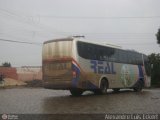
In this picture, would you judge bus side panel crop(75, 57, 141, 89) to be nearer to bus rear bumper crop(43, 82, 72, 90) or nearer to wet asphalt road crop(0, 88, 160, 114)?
bus rear bumper crop(43, 82, 72, 90)

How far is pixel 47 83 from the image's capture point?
2061cm

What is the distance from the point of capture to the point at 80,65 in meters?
20.3

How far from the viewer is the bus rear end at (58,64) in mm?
19953

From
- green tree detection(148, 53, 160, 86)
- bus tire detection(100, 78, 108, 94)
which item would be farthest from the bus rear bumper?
green tree detection(148, 53, 160, 86)

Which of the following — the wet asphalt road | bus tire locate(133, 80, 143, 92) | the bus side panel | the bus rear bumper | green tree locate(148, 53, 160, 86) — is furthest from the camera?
green tree locate(148, 53, 160, 86)

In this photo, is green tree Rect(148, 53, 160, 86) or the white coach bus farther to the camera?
green tree Rect(148, 53, 160, 86)

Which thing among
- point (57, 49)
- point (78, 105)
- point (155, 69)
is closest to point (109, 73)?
point (57, 49)

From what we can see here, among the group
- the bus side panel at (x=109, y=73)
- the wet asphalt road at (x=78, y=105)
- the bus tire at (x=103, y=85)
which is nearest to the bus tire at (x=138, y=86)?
the bus side panel at (x=109, y=73)

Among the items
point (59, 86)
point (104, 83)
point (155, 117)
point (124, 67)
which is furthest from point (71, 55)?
point (155, 117)

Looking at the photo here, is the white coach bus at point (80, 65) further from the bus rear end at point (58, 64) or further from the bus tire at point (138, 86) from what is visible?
the bus tire at point (138, 86)

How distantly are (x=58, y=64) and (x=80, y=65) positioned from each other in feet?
4.06

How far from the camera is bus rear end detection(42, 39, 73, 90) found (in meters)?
20.0

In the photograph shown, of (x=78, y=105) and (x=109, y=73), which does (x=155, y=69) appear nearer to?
(x=109, y=73)

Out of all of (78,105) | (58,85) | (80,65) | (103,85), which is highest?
(80,65)
